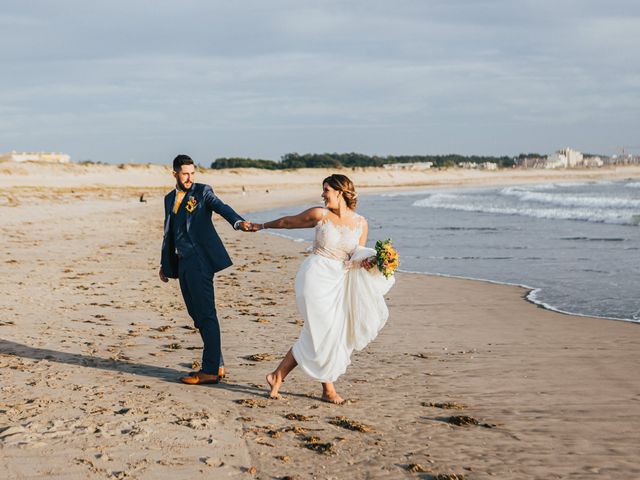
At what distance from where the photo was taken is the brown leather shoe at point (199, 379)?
5895 mm

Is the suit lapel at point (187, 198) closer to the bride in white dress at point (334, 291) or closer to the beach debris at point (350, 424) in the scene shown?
the bride in white dress at point (334, 291)

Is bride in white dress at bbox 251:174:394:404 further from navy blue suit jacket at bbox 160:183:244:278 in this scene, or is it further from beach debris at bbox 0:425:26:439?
beach debris at bbox 0:425:26:439

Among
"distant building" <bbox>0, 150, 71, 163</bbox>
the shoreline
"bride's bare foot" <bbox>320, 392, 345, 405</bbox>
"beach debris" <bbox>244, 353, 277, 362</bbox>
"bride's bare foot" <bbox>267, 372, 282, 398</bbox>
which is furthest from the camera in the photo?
"distant building" <bbox>0, 150, 71, 163</bbox>

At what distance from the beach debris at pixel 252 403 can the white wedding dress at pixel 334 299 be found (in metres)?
0.39

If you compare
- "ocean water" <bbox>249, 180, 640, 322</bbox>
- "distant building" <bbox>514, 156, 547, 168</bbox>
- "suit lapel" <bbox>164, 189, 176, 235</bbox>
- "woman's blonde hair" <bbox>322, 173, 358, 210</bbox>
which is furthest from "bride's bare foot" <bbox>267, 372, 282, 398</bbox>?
"distant building" <bbox>514, 156, 547, 168</bbox>

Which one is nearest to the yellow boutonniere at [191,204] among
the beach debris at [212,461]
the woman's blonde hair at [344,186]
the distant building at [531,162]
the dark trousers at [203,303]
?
the dark trousers at [203,303]

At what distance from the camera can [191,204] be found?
5.96 m

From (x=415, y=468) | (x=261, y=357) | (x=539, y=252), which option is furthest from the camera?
(x=539, y=252)

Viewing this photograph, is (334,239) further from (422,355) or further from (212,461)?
(422,355)

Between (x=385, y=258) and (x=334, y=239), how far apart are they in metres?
0.41

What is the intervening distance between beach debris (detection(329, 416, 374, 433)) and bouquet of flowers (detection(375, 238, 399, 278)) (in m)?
1.08

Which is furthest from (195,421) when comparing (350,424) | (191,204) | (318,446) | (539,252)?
(539,252)

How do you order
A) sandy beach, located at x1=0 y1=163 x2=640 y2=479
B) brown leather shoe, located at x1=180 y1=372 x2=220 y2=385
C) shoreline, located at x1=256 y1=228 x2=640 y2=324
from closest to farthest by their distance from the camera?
sandy beach, located at x1=0 y1=163 x2=640 y2=479 → brown leather shoe, located at x1=180 y1=372 x2=220 y2=385 → shoreline, located at x1=256 y1=228 x2=640 y2=324

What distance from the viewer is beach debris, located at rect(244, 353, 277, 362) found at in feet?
22.3
